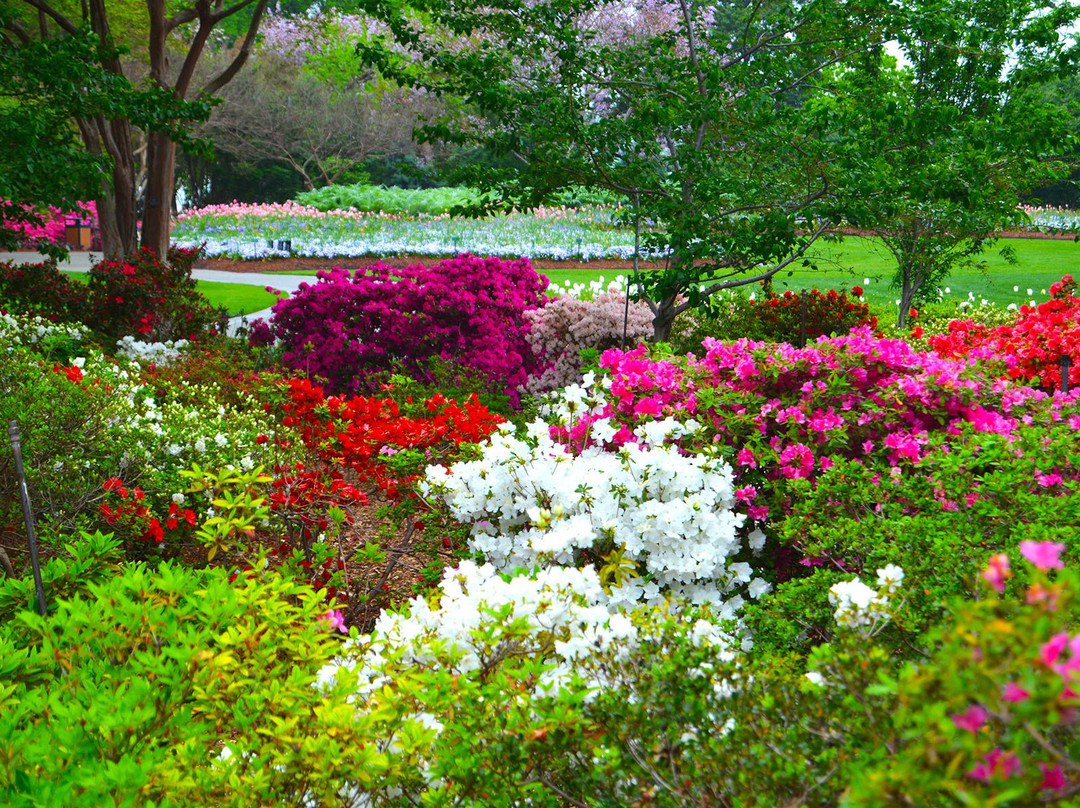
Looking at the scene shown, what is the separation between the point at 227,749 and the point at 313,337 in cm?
577

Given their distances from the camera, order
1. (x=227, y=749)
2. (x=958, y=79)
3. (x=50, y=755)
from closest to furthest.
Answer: (x=50, y=755), (x=227, y=749), (x=958, y=79)

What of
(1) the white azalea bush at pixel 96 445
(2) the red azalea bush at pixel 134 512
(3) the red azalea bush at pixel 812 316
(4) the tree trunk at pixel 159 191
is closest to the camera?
(2) the red azalea bush at pixel 134 512

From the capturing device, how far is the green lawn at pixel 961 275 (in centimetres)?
1603

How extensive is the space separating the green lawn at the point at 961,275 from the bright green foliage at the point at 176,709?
12.7 m

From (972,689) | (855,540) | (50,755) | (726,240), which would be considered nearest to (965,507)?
(855,540)

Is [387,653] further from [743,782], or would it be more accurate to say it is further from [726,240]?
[726,240]

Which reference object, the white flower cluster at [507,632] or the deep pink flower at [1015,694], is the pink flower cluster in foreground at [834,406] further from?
the deep pink flower at [1015,694]

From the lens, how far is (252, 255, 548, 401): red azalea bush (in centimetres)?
738

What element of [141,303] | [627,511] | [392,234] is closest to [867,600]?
[627,511]

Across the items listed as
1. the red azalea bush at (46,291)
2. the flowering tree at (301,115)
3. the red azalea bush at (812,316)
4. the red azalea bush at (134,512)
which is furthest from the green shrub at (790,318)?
the flowering tree at (301,115)

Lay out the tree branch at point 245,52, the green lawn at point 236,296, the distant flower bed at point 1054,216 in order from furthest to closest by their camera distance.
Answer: the distant flower bed at point 1054,216, the green lawn at point 236,296, the tree branch at point 245,52

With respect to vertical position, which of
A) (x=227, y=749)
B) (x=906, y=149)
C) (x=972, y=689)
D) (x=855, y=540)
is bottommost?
(x=227, y=749)

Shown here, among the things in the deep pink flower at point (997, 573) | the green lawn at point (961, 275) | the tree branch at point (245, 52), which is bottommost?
the green lawn at point (961, 275)

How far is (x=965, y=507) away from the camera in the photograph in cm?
272
